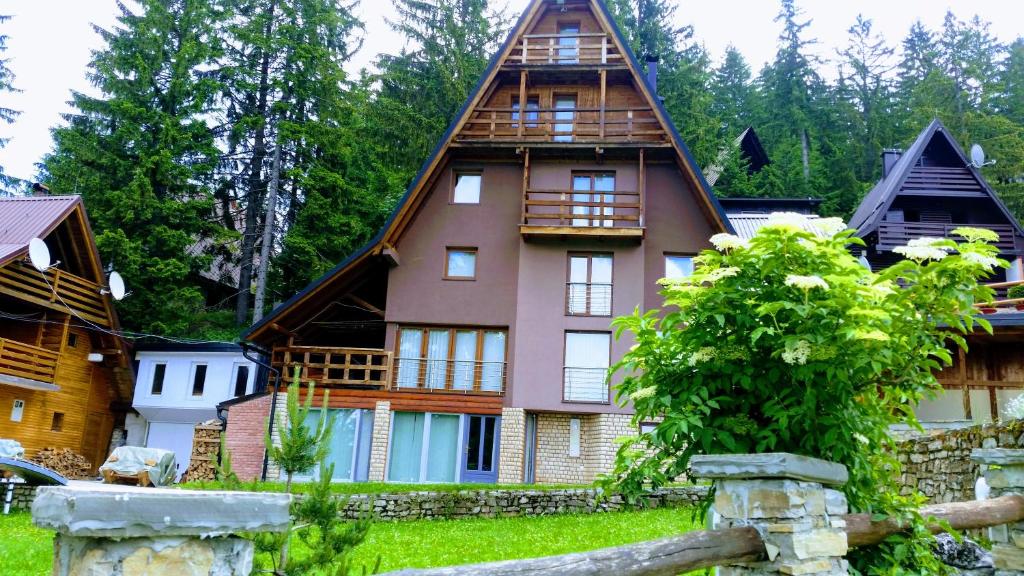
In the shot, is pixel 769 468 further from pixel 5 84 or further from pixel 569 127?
pixel 5 84

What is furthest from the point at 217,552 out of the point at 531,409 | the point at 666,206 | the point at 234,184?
the point at 234,184

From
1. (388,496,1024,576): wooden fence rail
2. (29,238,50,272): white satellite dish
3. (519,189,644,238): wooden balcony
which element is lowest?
(388,496,1024,576): wooden fence rail

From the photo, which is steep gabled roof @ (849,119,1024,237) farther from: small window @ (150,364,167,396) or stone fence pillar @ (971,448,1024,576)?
small window @ (150,364,167,396)

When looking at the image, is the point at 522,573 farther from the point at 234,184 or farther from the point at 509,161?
the point at 234,184

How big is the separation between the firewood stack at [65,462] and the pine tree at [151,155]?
5.09 m

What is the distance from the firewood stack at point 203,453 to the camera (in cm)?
1938

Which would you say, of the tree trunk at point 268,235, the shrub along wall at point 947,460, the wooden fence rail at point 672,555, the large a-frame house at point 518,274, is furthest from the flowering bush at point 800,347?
the tree trunk at point 268,235

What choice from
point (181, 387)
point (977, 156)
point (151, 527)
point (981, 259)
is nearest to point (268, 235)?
point (181, 387)

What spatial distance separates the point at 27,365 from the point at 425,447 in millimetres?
12116

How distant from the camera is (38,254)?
1944 centimetres

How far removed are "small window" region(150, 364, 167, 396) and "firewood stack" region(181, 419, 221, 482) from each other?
5.99 metres

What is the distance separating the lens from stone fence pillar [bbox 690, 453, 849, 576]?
3822 millimetres

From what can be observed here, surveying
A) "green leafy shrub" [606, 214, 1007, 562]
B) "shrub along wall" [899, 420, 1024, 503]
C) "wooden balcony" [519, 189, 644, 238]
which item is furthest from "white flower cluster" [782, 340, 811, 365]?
"wooden balcony" [519, 189, 644, 238]

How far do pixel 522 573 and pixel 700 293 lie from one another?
2.14m
